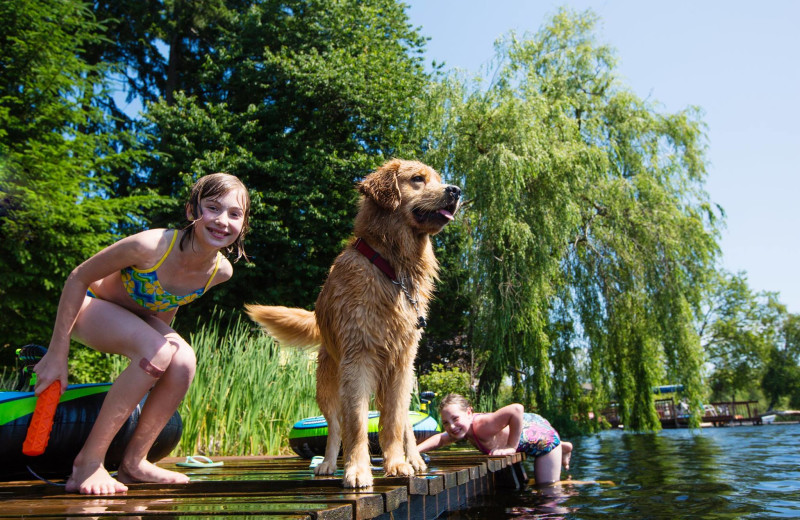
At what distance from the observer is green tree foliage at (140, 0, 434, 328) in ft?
53.9

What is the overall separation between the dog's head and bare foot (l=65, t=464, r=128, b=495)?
1.92m

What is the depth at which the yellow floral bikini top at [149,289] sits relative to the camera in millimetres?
2917

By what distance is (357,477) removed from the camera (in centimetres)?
269

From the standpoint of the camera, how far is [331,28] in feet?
63.5

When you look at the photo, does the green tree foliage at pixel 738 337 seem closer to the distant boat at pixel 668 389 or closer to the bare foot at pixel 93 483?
the distant boat at pixel 668 389

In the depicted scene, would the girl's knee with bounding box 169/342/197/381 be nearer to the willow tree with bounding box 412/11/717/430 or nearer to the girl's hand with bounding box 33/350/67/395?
the girl's hand with bounding box 33/350/67/395

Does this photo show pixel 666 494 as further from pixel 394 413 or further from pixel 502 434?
pixel 394 413

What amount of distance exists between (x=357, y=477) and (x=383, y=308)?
898 mm

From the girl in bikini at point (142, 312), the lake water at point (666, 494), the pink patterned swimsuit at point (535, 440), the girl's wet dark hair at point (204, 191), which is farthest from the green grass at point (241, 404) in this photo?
the girl's wet dark hair at point (204, 191)

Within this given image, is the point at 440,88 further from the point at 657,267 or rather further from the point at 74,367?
the point at 74,367

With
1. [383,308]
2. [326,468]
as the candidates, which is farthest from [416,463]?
[383,308]

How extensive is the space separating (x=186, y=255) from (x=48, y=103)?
40.4 feet

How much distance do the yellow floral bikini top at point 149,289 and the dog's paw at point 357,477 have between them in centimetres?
115

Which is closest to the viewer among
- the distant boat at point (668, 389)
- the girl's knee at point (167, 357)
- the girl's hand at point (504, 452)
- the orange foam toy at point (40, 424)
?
the orange foam toy at point (40, 424)
